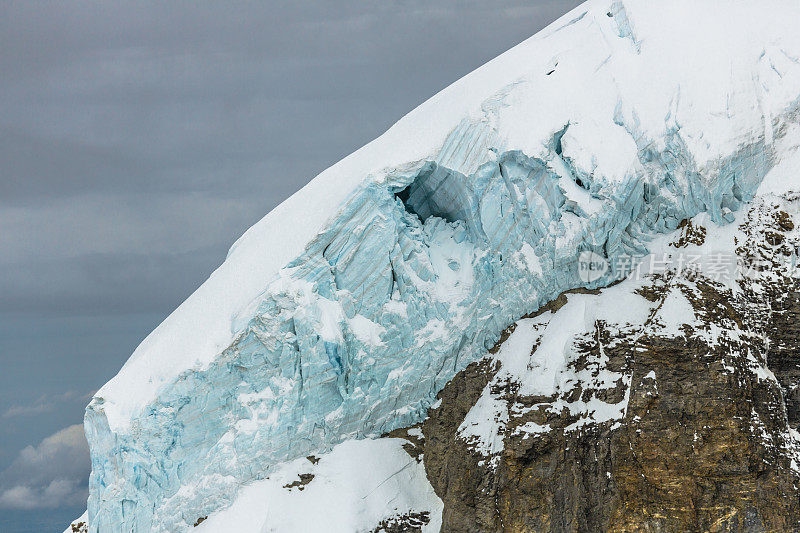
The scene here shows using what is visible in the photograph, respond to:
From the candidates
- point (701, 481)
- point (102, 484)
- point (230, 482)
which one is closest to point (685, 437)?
point (701, 481)

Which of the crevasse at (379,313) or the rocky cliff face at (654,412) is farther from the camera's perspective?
the crevasse at (379,313)

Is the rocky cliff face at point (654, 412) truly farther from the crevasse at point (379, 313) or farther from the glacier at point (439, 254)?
the glacier at point (439, 254)

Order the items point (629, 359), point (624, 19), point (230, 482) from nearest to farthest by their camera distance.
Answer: point (629, 359) < point (230, 482) < point (624, 19)

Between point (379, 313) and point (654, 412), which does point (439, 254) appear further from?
point (654, 412)

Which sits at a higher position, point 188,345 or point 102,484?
point 188,345

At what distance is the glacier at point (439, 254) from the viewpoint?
1215 inches

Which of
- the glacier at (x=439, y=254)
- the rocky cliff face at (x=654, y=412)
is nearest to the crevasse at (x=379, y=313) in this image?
the glacier at (x=439, y=254)

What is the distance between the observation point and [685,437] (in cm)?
2758

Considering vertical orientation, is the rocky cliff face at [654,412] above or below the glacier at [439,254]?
below

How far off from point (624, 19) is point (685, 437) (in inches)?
545

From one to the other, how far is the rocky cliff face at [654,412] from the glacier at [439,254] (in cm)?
144

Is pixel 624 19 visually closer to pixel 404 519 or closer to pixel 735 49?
pixel 735 49

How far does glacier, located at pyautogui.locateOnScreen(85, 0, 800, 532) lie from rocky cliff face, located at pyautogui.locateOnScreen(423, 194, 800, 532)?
4.73ft

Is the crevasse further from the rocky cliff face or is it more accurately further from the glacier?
the rocky cliff face
